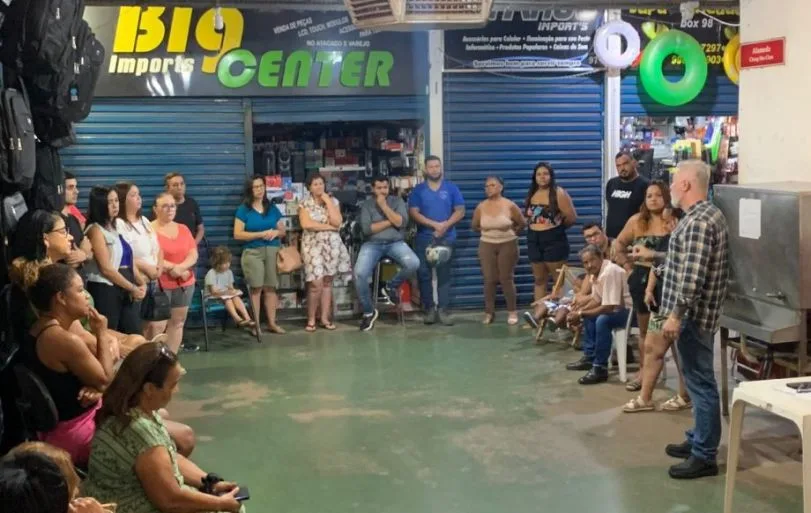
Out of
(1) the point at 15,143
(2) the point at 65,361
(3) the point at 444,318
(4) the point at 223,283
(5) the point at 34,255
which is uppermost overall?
(1) the point at 15,143

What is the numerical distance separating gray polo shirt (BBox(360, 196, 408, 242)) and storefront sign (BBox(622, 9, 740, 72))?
115 inches

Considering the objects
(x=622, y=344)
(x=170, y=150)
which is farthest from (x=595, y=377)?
(x=170, y=150)

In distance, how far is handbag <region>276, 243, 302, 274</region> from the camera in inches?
331

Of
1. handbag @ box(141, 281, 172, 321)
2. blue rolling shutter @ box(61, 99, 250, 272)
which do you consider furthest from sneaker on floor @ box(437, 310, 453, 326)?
handbag @ box(141, 281, 172, 321)

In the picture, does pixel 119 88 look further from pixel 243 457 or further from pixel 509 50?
pixel 243 457

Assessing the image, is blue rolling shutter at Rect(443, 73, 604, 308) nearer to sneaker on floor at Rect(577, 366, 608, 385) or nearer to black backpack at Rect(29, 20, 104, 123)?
sneaker on floor at Rect(577, 366, 608, 385)

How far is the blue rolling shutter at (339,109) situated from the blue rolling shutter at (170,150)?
0.27m

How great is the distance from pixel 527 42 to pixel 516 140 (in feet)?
3.10

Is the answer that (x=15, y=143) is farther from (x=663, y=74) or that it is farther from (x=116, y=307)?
(x=663, y=74)

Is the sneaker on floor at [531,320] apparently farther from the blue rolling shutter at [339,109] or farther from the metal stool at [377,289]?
the blue rolling shutter at [339,109]

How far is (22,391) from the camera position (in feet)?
11.9

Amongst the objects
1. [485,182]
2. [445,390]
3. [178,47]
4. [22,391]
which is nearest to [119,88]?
[178,47]

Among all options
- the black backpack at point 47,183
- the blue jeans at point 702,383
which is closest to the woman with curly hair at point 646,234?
the blue jeans at point 702,383

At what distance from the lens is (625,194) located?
7777 millimetres
